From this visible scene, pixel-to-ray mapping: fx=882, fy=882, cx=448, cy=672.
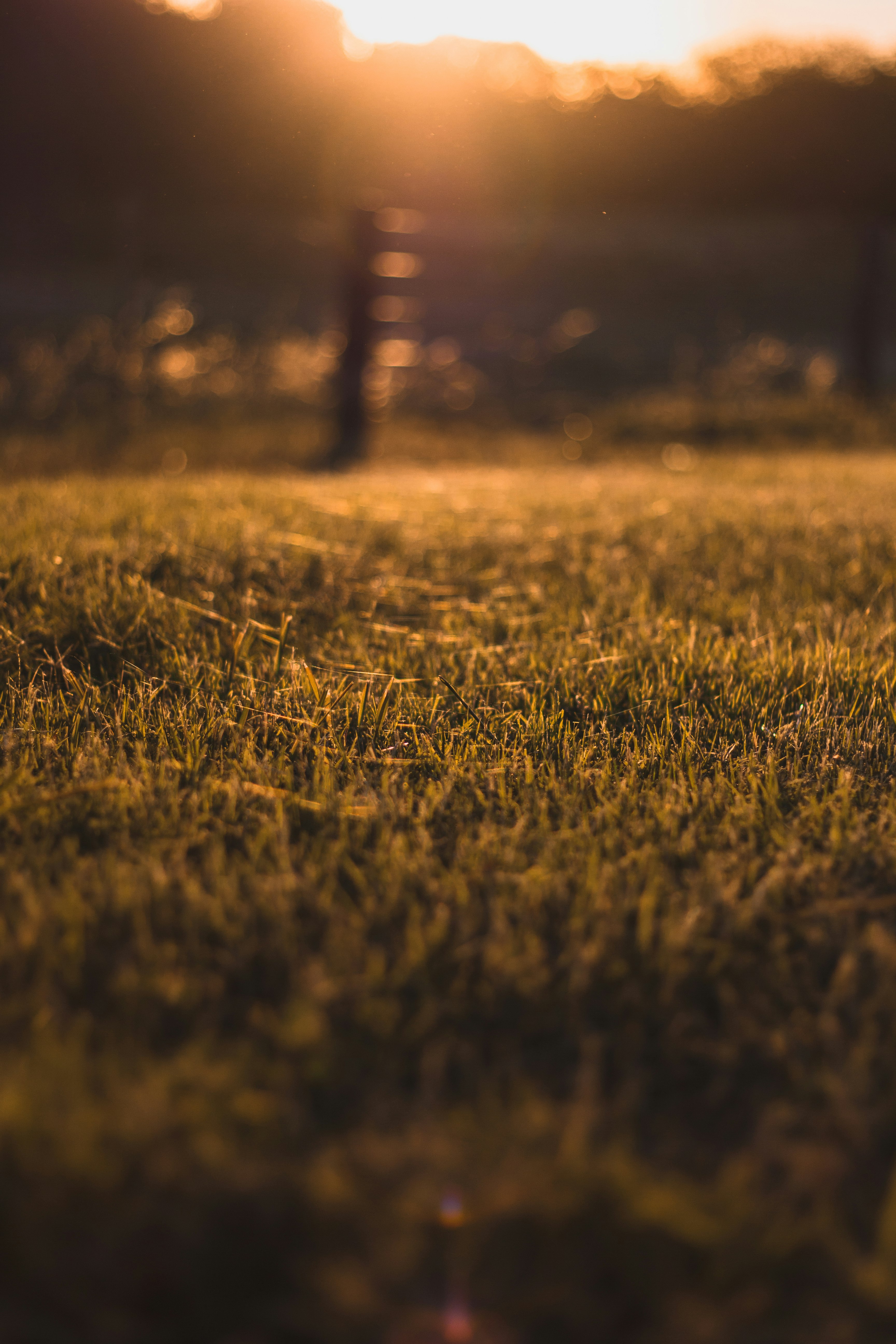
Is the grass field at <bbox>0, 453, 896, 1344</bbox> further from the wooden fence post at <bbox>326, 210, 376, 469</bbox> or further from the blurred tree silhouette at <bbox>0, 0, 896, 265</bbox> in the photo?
the wooden fence post at <bbox>326, 210, 376, 469</bbox>

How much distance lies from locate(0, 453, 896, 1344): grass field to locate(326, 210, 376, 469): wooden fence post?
6053 mm

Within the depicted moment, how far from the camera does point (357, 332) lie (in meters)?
8.44

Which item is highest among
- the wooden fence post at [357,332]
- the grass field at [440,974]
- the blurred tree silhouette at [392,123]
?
the blurred tree silhouette at [392,123]

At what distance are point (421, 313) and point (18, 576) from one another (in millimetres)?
7684

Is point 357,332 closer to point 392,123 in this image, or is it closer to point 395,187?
point 395,187

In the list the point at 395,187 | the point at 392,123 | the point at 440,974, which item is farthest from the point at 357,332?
the point at 440,974

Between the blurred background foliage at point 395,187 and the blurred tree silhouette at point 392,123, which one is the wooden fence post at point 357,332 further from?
the blurred tree silhouette at point 392,123

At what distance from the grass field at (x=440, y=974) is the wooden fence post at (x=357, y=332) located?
6053 mm

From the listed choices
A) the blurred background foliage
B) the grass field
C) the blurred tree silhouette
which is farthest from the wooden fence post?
the grass field

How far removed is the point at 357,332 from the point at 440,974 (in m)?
8.14

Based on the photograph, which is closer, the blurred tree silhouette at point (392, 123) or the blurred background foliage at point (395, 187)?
the blurred tree silhouette at point (392, 123)

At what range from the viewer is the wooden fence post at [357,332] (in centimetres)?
828

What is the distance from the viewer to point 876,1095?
1040 mm

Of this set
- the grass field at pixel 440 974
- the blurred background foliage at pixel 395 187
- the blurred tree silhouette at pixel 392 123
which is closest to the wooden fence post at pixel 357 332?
the blurred background foliage at pixel 395 187
